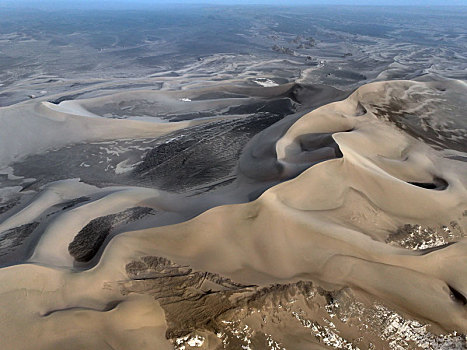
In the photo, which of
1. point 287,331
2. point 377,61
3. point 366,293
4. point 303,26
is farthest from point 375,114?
point 303,26

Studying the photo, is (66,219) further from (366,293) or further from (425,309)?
(425,309)

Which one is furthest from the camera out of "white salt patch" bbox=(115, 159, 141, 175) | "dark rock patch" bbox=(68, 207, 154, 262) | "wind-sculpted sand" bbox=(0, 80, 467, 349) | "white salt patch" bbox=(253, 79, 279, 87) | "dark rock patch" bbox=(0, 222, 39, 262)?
"white salt patch" bbox=(253, 79, 279, 87)

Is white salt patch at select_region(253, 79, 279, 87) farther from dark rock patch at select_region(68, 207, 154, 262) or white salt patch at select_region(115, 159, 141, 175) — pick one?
dark rock patch at select_region(68, 207, 154, 262)

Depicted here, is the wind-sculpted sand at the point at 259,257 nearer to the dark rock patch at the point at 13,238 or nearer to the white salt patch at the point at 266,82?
the dark rock patch at the point at 13,238

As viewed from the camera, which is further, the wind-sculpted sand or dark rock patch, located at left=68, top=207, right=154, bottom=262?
dark rock patch, located at left=68, top=207, right=154, bottom=262

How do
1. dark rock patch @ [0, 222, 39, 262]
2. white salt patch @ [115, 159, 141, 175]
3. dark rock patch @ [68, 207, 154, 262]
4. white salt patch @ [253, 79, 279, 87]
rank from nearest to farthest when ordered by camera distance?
dark rock patch @ [68, 207, 154, 262] < dark rock patch @ [0, 222, 39, 262] < white salt patch @ [115, 159, 141, 175] < white salt patch @ [253, 79, 279, 87]

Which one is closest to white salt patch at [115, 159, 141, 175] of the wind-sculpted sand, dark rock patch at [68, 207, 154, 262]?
the wind-sculpted sand

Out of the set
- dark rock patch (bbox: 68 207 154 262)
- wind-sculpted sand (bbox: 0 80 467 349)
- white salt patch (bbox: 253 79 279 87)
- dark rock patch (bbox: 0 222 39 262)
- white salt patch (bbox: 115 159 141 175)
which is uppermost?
→ wind-sculpted sand (bbox: 0 80 467 349)

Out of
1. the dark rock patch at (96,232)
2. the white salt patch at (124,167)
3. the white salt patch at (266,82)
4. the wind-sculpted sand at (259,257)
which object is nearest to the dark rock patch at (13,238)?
the wind-sculpted sand at (259,257)
